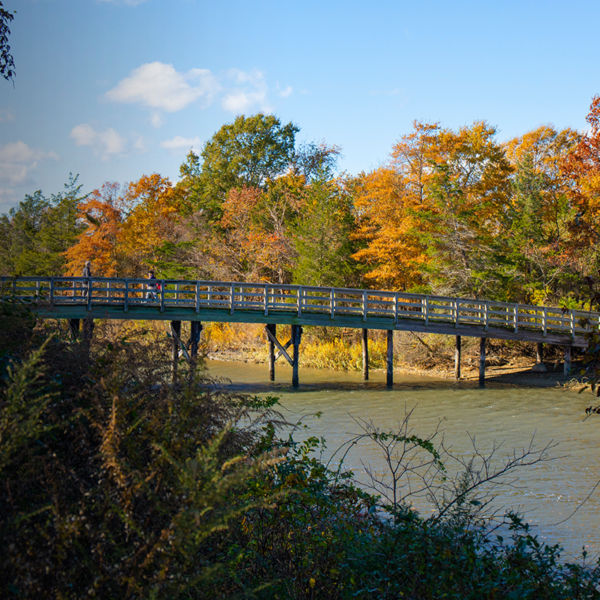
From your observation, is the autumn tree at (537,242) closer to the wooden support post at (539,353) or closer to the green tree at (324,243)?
the wooden support post at (539,353)

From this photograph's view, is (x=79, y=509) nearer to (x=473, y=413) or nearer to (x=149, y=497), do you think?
(x=149, y=497)

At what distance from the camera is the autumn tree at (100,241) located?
1595 inches

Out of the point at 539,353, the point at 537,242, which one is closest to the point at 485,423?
the point at 539,353

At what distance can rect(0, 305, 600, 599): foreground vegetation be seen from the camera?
3445mm

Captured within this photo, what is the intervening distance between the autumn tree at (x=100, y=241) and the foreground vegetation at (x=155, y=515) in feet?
119

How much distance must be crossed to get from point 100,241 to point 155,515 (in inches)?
1542

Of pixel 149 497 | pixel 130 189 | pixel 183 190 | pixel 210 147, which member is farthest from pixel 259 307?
pixel 210 147

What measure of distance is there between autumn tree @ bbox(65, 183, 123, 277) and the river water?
1421 centimetres

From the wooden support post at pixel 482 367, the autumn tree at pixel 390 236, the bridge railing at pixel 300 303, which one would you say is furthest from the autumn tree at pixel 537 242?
the wooden support post at pixel 482 367

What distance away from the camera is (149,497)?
11.9 ft

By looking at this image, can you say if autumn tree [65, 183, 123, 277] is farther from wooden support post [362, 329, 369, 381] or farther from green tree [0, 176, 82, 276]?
wooden support post [362, 329, 369, 381]

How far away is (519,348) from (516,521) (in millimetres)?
25134

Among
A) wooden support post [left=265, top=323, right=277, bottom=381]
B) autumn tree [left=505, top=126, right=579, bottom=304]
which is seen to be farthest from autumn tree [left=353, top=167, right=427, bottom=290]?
wooden support post [left=265, top=323, right=277, bottom=381]

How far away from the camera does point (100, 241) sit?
1606 inches
